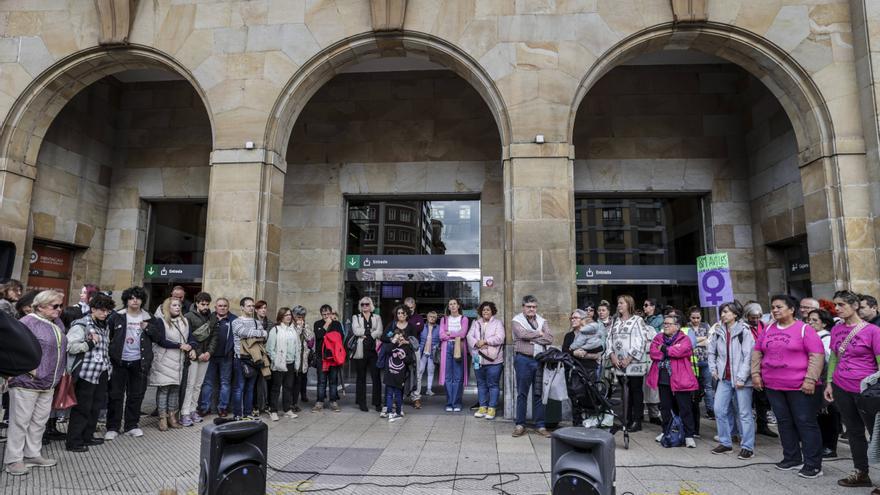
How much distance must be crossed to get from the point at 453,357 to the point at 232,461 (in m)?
5.65

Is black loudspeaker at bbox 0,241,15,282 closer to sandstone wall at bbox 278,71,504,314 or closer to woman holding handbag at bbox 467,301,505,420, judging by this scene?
sandstone wall at bbox 278,71,504,314

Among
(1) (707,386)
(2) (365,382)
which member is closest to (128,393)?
(2) (365,382)

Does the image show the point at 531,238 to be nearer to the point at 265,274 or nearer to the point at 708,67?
the point at 265,274

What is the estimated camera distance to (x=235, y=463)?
3873 mm

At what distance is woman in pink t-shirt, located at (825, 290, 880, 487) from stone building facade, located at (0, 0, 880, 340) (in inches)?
153

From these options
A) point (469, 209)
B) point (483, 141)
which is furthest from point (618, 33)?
point (469, 209)

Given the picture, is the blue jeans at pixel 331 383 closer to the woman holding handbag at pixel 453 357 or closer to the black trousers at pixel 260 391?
the black trousers at pixel 260 391

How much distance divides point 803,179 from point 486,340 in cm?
677

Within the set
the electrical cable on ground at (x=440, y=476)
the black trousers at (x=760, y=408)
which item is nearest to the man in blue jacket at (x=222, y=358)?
the electrical cable on ground at (x=440, y=476)

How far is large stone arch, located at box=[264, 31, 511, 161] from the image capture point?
948 centimetres

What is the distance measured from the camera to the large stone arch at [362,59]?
948 centimetres

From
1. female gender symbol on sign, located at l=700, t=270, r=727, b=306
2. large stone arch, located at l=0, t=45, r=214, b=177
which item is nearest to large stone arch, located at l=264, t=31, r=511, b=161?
large stone arch, located at l=0, t=45, r=214, b=177

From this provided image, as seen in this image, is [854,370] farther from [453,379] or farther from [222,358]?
[222,358]

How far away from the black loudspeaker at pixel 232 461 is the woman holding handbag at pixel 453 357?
212 inches
